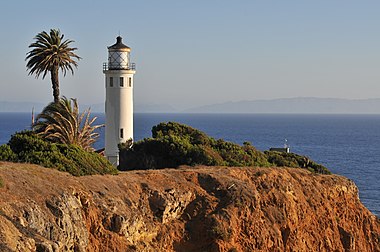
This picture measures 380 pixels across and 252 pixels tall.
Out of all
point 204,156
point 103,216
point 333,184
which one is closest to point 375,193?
point 333,184

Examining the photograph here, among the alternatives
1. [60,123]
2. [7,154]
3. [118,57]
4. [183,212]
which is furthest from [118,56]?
[183,212]

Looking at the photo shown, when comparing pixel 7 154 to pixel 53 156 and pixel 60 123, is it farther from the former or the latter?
pixel 60 123

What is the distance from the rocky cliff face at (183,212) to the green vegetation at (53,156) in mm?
1204

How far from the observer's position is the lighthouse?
3919cm

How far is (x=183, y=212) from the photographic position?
75.8ft

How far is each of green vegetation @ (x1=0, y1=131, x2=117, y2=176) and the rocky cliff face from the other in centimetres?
120

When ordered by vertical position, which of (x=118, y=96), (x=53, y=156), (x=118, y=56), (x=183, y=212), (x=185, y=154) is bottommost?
(x=183, y=212)

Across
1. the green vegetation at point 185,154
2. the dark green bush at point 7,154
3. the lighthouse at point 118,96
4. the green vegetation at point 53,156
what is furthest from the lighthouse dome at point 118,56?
the dark green bush at point 7,154

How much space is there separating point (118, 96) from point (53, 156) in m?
16.7

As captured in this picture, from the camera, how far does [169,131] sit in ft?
122

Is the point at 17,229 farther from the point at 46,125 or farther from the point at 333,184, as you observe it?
the point at 333,184

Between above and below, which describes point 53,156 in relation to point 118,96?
below

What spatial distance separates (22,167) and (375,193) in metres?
47.4

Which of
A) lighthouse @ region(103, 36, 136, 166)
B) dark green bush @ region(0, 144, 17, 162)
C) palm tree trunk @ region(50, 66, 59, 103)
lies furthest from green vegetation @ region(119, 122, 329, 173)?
dark green bush @ region(0, 144, 17, 162)
